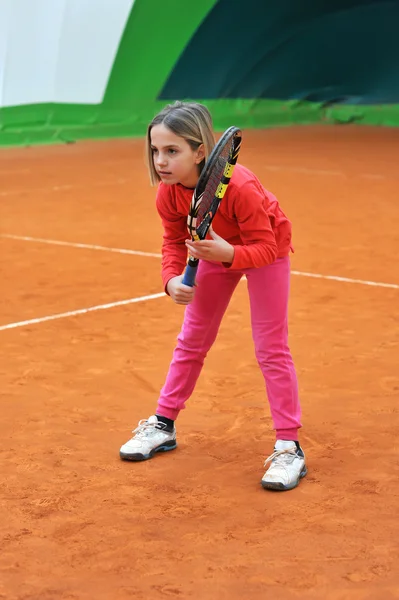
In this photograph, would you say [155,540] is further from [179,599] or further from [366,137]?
[366,137]

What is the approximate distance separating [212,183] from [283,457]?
3.01 feet

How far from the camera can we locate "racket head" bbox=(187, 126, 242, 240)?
3.03 m

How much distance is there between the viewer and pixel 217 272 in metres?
3.45

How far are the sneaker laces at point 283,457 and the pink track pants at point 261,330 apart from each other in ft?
0.18

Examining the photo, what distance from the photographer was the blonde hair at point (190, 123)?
3158 mm

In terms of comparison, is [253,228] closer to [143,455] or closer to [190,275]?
[190,275]

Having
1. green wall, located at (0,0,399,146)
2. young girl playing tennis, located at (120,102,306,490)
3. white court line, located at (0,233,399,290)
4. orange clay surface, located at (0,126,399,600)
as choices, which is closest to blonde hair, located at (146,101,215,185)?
young girl playing tennis, located at (120,102,306,490)

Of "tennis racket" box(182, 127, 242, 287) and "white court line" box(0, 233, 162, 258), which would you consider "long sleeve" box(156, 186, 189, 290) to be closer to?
"tennis racket" box(182, 127, 242, 287)

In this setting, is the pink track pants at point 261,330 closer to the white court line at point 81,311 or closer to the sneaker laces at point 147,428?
the sneaker laces at point 147,428

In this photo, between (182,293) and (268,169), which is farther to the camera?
(268,169)

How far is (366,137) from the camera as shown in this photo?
1798 cm

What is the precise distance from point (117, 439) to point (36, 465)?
0.36m

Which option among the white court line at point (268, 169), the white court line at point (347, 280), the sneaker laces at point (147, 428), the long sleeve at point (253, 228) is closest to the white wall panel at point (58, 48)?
the white court line at point (268, 169)

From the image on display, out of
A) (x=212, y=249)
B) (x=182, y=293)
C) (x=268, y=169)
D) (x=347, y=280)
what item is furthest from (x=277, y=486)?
(x=268, y=169)
